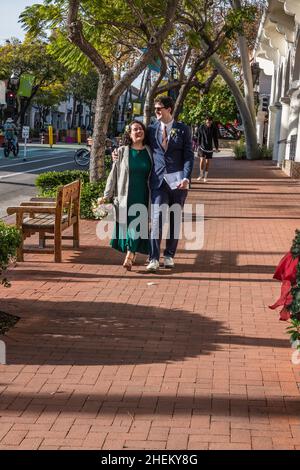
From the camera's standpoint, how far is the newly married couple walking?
9.67m

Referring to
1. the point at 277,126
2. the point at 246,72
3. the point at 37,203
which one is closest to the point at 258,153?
the point at 277,126

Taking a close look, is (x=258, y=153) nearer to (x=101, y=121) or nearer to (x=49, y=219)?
(x=101, y=121)

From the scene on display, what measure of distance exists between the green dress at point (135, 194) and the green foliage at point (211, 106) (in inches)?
1280

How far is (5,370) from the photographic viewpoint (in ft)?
19.1

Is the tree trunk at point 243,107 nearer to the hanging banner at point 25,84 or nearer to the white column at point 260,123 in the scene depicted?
the white column at point 260,123

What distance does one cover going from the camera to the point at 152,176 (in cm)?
983

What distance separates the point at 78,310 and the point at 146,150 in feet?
8.57

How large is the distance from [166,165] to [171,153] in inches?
5.9

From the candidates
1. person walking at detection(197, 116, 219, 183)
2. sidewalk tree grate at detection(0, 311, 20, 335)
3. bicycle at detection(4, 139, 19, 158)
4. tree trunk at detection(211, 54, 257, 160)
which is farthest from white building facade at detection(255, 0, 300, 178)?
sidewalk tree grate at detection(0, 311, 20, 335)

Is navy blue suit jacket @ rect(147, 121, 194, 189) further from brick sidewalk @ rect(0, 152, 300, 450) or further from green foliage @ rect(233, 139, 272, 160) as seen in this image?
green foliage @ rect(233, 139, 272, 160)

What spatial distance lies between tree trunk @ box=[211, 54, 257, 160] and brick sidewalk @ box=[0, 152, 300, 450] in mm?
22108
